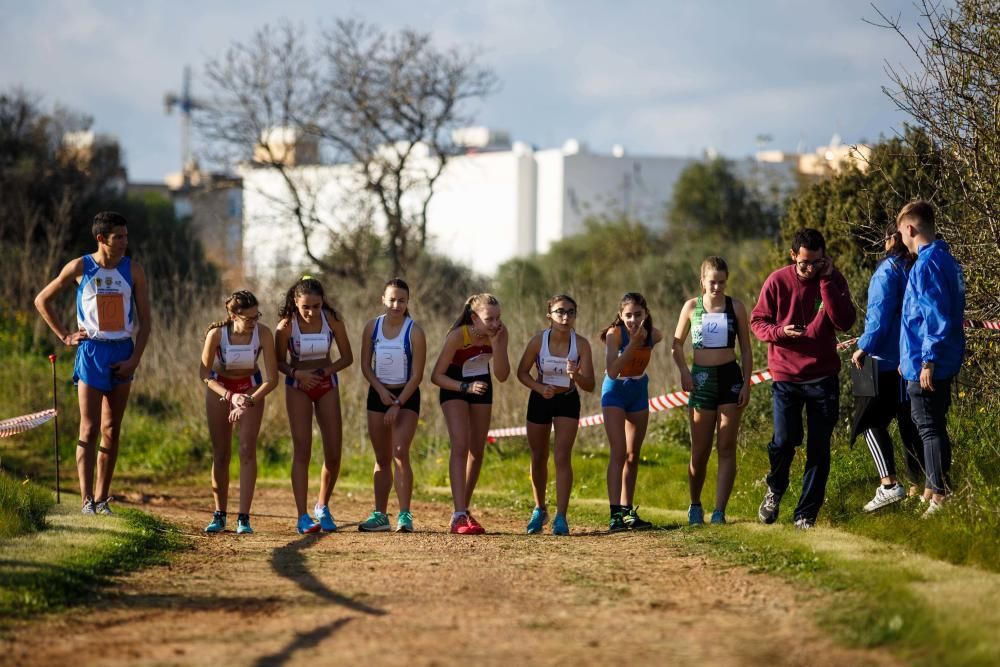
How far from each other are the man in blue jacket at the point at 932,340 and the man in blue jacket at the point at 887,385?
1.79ft

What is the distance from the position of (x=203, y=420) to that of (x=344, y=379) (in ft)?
7.88

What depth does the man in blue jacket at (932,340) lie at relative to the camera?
899 cm

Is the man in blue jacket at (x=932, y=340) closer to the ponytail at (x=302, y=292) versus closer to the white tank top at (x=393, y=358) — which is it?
the white tank top at (x=393, y=358)

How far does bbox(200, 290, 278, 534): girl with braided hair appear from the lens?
35.8ft

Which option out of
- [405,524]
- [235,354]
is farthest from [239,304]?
[405,524]

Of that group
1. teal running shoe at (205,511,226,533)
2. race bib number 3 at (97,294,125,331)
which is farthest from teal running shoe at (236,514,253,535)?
race bib number 3 at (97,294,125,331)

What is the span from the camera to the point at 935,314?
9.00 metres

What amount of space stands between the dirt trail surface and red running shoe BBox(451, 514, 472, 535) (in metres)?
0.80

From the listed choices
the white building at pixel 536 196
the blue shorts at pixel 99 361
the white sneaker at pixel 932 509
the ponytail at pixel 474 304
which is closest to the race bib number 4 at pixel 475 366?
the ponytail at pixel 474 304

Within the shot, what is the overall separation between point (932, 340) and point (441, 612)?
3984 mm

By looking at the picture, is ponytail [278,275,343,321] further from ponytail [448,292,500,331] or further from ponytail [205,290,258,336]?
ponytail [448,292,500,331]

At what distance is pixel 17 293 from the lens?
2794 centimetres

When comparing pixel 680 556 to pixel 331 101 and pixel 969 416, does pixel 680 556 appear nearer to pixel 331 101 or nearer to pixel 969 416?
pixel 969 416

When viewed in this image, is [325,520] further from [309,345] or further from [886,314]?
[886,314]
